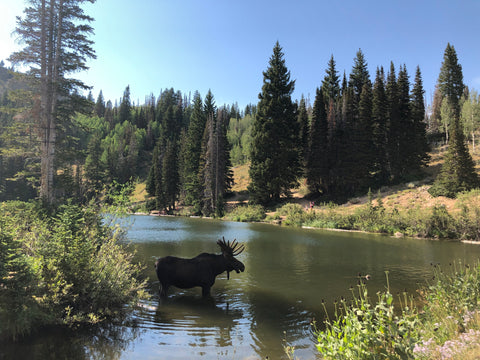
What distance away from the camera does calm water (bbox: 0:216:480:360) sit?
205 inches

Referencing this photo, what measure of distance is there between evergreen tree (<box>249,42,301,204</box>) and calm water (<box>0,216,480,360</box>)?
102ft

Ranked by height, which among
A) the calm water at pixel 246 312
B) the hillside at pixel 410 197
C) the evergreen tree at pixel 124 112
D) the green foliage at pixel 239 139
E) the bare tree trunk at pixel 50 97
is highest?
the evergreen tree at pixel 124 112

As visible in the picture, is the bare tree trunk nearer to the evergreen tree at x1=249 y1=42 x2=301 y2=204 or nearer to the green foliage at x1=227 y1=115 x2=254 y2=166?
the evergreen tree at x1=249 y1=42 x2=301 y2=204

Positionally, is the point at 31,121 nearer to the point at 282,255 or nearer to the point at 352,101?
the point at 282,255

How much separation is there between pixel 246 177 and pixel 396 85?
1391 inches

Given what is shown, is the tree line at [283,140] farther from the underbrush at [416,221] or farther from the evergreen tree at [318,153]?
the underbrush at [416,221]

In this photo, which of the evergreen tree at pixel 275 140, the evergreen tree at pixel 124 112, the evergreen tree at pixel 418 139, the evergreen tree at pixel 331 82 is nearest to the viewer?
the evergreen tree at pixel 418 139

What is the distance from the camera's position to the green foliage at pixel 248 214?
41.6 meters

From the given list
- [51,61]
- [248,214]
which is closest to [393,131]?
[248,214]

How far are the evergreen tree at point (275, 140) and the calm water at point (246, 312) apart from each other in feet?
102

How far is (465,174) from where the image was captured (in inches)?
1277

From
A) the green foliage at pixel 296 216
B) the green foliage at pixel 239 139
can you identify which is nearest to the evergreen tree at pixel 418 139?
the green foliage at pixel 296 216

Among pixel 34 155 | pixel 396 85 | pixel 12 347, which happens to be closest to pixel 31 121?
pixel 34 155

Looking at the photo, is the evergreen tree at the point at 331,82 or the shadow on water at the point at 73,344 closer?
the shadow on water at the point at 73,344
